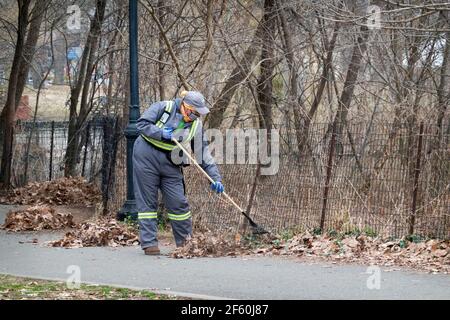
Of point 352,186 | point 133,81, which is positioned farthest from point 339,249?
point 133,81

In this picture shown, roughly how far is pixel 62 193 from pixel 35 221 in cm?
341

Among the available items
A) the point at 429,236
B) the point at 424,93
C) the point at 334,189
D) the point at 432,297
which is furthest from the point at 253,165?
the point at 432,297

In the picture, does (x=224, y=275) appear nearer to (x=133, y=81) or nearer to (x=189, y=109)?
(x=189, y=109)

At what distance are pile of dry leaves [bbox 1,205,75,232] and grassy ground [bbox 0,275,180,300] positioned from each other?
5041 millimetres

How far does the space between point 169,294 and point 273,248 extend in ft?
10.6

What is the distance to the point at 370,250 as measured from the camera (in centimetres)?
1052

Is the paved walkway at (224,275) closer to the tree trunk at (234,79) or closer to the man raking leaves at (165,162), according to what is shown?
the man raking leaves at (165,162)

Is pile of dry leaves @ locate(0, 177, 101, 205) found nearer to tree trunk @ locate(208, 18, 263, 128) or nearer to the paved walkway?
tree trunk @ locate(208, 18, 263, 128)

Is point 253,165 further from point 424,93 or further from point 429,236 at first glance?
point 424,93

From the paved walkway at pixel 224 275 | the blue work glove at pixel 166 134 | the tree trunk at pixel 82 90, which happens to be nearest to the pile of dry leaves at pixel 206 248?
the paved walkway at pixel 224 275

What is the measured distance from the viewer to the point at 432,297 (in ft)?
25.5

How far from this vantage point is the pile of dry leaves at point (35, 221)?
13.8m

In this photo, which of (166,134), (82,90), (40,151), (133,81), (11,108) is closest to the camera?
(166,134)

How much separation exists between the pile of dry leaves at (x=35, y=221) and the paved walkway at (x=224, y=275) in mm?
2202
